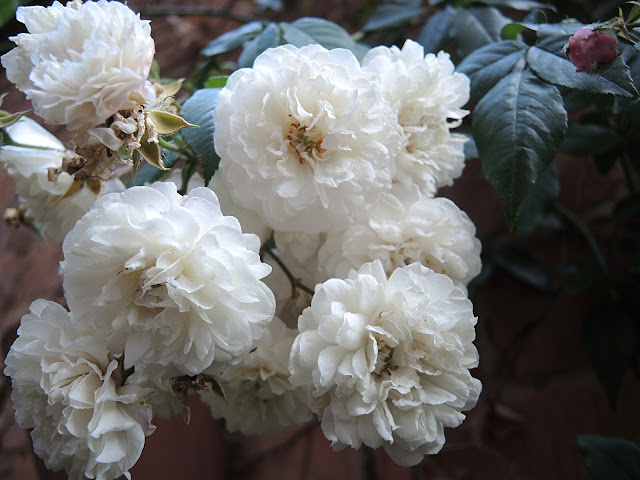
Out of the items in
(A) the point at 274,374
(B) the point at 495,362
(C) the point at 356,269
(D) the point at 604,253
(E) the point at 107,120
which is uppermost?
(E) the point at 107,120

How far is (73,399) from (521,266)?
2.37 feet

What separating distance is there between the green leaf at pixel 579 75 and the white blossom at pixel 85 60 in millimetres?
374

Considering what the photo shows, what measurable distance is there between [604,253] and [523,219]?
0.91 feet

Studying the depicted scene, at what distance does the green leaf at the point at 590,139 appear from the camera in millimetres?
742

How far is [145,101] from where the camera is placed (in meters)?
0.42

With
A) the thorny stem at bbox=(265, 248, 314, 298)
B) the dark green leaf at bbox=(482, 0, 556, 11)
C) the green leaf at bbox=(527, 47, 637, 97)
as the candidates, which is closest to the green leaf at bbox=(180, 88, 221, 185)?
the thorny stem at bbox=(265, 248, 314, 298)

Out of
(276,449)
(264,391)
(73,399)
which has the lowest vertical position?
(276,449)

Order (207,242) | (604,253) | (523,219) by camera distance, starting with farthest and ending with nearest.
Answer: (604,253)
(523,219)
(207,242)

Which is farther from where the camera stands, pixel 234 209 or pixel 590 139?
A: pixel 590 139

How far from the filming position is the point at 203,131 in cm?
47

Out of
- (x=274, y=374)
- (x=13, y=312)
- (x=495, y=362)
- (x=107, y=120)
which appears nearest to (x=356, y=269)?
(x=274, y=374)

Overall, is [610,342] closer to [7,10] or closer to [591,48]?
[591,48]

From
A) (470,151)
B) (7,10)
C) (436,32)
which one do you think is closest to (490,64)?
(470,151)

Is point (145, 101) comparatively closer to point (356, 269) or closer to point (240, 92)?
point (240, 92)
